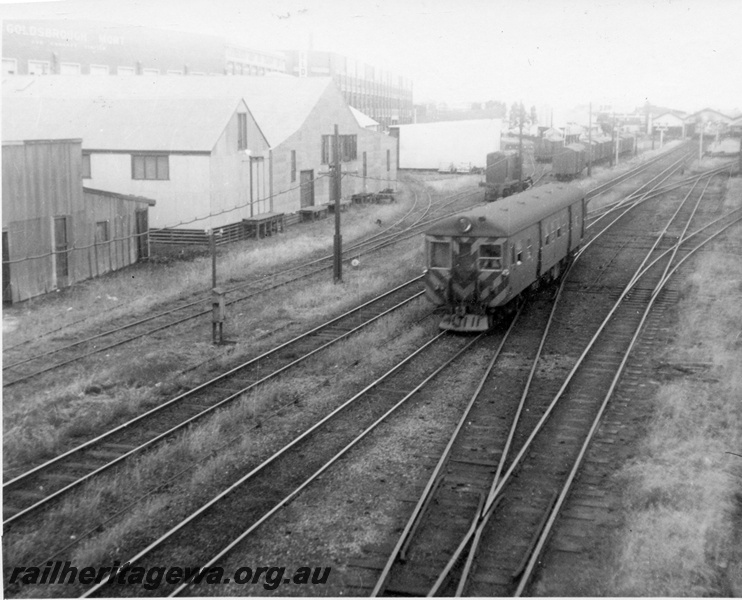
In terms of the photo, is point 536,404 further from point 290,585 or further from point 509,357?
point 290,585

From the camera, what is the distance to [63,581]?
8.08 metres

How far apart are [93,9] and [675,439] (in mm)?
10512

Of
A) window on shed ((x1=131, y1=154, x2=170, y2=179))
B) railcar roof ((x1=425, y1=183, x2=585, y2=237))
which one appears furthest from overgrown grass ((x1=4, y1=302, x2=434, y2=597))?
window on shed ((x1=131, y1=154, x2=170, y2=179))

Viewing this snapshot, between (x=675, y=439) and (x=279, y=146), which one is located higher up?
(x=279, y=146)

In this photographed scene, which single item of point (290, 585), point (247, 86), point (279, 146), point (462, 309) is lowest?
point (290, 585)

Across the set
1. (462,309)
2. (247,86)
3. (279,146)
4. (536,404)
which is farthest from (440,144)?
(536,404)

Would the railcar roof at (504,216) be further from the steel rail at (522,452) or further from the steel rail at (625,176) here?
the steel rail at (625,176)

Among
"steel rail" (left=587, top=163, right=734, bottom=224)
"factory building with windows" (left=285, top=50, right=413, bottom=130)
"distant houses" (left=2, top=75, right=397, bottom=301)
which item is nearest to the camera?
"distant houses" (left=2, top=75, right=397, bottom=301)

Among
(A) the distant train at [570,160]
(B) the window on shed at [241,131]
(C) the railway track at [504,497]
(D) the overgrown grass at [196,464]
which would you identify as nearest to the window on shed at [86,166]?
(B) the window on shed at [241,131]

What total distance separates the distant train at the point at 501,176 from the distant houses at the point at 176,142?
9.75 m

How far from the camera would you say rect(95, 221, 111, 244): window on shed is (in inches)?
917

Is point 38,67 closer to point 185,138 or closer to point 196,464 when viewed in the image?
point 185,138

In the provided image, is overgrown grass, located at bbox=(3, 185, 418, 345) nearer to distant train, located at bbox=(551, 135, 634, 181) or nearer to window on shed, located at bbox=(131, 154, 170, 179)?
window on shed, located at bbox=(131, 154, 170, 179)

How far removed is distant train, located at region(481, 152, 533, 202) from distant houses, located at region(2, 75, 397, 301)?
32.0 feet
